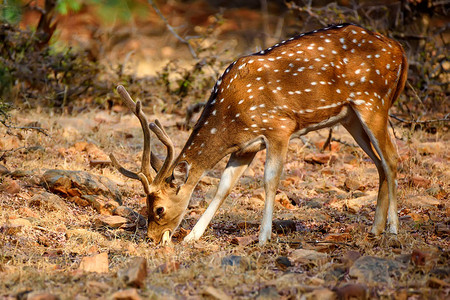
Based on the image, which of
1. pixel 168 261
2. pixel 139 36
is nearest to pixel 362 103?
pixel 168 261

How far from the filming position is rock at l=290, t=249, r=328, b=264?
15.9 feet

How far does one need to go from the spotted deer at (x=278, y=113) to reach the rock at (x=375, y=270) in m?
1.51

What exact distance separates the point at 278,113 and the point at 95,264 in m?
2.36

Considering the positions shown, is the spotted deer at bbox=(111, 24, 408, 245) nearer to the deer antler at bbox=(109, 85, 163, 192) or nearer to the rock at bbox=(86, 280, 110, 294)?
the deer antler at bbox=(109, 85, 163, 192)

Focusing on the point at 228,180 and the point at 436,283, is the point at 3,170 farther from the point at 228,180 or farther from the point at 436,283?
the point at 436,283

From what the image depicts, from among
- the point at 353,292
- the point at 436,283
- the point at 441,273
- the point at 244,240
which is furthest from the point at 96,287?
the point at 441,273

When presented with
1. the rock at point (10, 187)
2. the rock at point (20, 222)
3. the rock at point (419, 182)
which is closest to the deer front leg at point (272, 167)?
the rock at point (20, 222)

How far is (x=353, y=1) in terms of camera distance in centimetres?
1147

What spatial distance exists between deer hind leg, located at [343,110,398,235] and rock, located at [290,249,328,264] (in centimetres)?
128

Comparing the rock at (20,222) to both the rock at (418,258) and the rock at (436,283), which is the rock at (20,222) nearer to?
the rock at (418,258)

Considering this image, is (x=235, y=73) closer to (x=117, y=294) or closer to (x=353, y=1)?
(x=117, y=294)

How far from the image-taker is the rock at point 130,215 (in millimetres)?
6602

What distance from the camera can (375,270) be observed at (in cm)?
444

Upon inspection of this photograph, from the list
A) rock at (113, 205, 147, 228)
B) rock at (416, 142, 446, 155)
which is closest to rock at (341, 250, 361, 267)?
rock at (113, 205, 147, 228)
